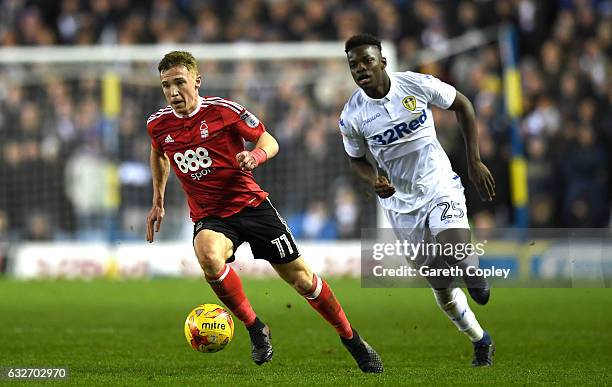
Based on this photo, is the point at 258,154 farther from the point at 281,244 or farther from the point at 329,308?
the point at 329,308

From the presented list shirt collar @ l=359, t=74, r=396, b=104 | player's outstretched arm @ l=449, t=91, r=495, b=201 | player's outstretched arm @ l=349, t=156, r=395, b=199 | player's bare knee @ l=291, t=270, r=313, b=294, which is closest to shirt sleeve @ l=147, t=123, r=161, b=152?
player's bare knee @ l=291, t=270, r=313, b=294

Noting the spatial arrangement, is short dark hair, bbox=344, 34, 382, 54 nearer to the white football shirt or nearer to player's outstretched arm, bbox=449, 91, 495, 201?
the white football shirt

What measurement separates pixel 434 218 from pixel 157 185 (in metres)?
2.28

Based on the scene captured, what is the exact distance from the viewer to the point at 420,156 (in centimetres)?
974

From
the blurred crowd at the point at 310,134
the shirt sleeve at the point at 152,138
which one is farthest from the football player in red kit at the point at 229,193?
the blurred crowd at the point at 310,134

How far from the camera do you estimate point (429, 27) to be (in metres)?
23.7

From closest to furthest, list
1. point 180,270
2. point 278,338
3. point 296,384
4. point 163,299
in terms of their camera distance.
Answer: point 296,384 → point 278,338 → point 163,299 → point 180,270

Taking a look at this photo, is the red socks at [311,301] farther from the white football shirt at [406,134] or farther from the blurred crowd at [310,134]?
the blurred crowd at [310,134]

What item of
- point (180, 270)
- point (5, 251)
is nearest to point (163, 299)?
point (180, 270)

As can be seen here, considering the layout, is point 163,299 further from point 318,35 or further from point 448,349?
point 318,35

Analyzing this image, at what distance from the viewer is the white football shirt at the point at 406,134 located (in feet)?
31.6

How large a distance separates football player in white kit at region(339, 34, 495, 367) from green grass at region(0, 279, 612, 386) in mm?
586

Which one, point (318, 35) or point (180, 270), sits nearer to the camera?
point (180, 270)

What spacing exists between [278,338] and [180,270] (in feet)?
33.1
